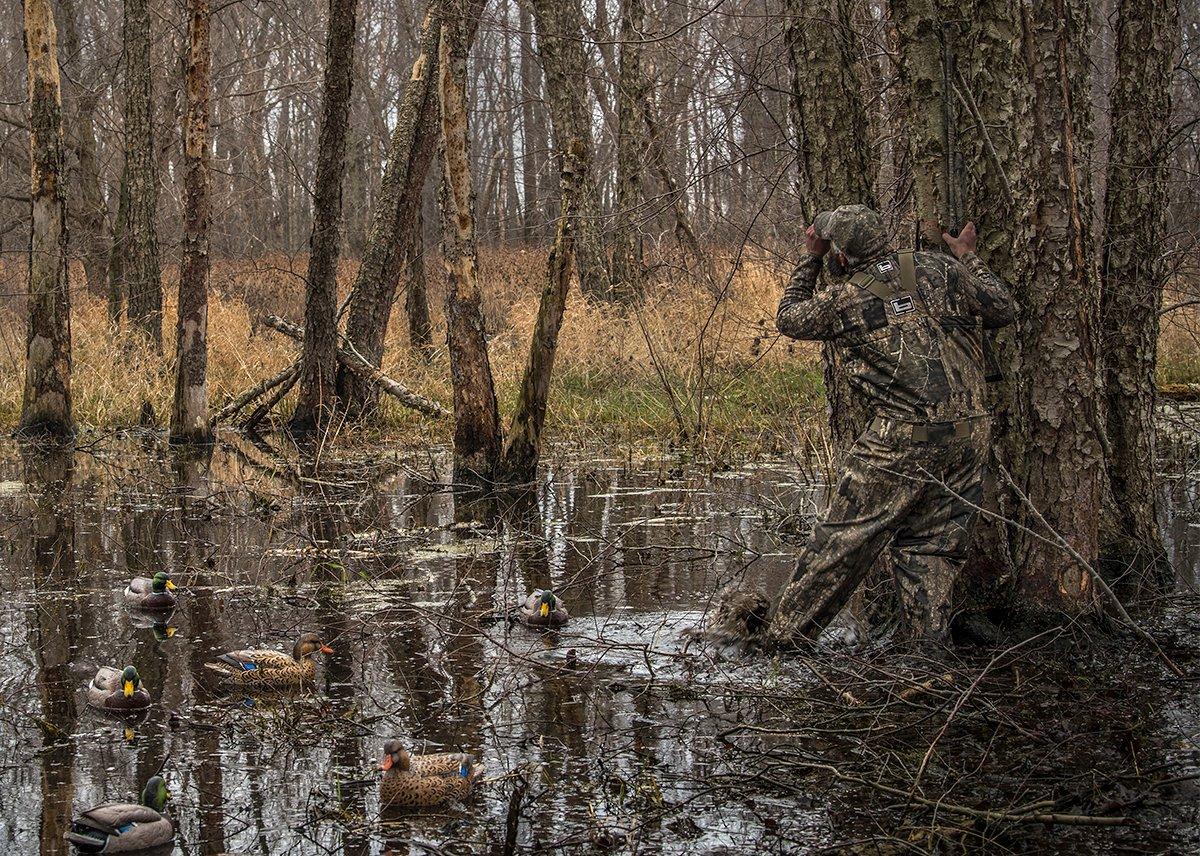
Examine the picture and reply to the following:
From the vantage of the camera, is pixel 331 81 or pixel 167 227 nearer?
pixel 331 81

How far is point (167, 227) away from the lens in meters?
35.8

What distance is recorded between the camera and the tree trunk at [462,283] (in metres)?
12.0

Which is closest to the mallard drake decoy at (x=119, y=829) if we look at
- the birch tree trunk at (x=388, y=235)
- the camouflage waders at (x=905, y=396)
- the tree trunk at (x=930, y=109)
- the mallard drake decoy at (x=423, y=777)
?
the mallard drake decoy at (x=423, y=777)

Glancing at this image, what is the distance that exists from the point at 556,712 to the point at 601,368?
1194 centimetres

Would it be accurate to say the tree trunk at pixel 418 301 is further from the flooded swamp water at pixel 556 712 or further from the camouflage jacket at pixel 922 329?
the camouflage jacket at pixel 922 329

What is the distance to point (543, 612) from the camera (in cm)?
778

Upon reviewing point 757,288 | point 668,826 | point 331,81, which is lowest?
point 668,826

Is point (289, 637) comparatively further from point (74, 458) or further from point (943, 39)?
point (74, 458)

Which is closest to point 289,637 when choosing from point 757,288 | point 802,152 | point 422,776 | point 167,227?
point 422,776

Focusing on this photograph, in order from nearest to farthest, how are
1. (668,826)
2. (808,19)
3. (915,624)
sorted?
(668,826)
(915,624)
(808,19)

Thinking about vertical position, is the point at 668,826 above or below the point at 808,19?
below

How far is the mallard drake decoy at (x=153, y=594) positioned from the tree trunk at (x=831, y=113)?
159 inches

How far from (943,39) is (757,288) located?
467 inches

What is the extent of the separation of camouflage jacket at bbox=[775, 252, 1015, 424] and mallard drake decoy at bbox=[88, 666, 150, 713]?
11.6ft
